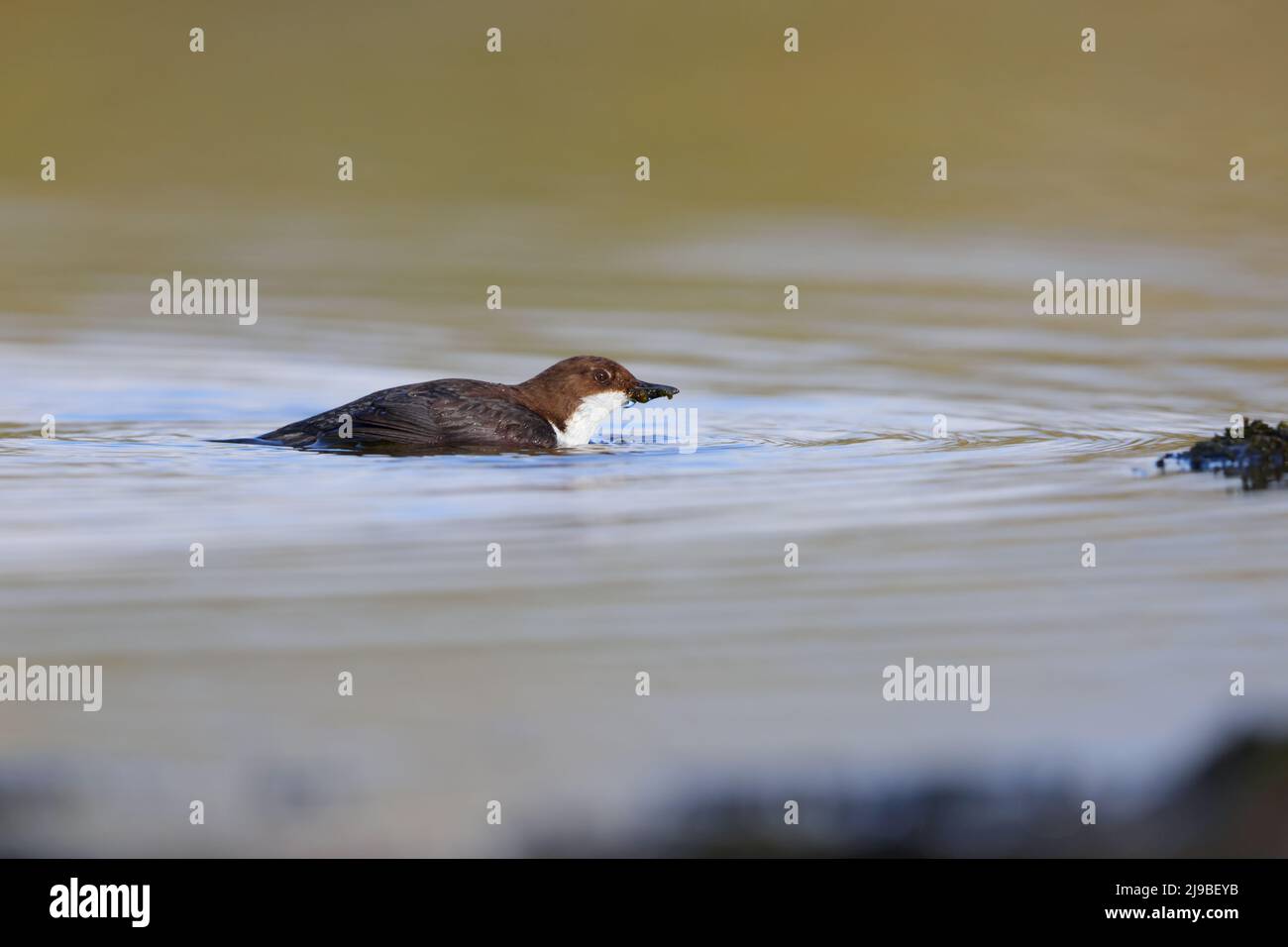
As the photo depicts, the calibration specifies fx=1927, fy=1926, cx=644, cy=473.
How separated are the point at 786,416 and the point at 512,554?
392cm

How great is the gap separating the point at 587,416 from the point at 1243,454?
3.62m

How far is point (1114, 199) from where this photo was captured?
18766 millimetres

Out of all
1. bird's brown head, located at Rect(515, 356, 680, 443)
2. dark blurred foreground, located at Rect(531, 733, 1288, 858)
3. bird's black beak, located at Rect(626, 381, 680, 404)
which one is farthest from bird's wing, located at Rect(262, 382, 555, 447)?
dark blurred foreground, located at Rect(531, 733, 1288, 858)

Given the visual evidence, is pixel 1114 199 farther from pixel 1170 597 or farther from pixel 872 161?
pixel 1170 597

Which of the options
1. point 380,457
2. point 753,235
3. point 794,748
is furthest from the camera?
point 753,235

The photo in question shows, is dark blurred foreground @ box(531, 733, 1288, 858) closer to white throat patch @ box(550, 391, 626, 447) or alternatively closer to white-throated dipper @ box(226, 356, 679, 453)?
white-throated dipper @ box(226, 356, 679, 453)

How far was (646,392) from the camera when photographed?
437 inches

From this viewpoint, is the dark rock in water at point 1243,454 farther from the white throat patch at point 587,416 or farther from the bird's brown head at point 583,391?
the white throat patch at point 587,416

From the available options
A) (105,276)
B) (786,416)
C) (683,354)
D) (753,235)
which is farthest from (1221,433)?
(105,276)

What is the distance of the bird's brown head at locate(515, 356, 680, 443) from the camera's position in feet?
36.0

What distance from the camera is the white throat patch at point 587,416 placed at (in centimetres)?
1098

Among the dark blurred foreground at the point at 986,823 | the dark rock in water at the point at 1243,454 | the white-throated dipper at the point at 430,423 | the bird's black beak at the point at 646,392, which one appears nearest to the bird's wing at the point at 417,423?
the white-throated dipper at the point at 430,423

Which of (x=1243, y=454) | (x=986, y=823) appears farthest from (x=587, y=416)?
(x=986, y=823)

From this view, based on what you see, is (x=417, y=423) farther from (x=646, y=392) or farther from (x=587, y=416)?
(x=646, y=392)
